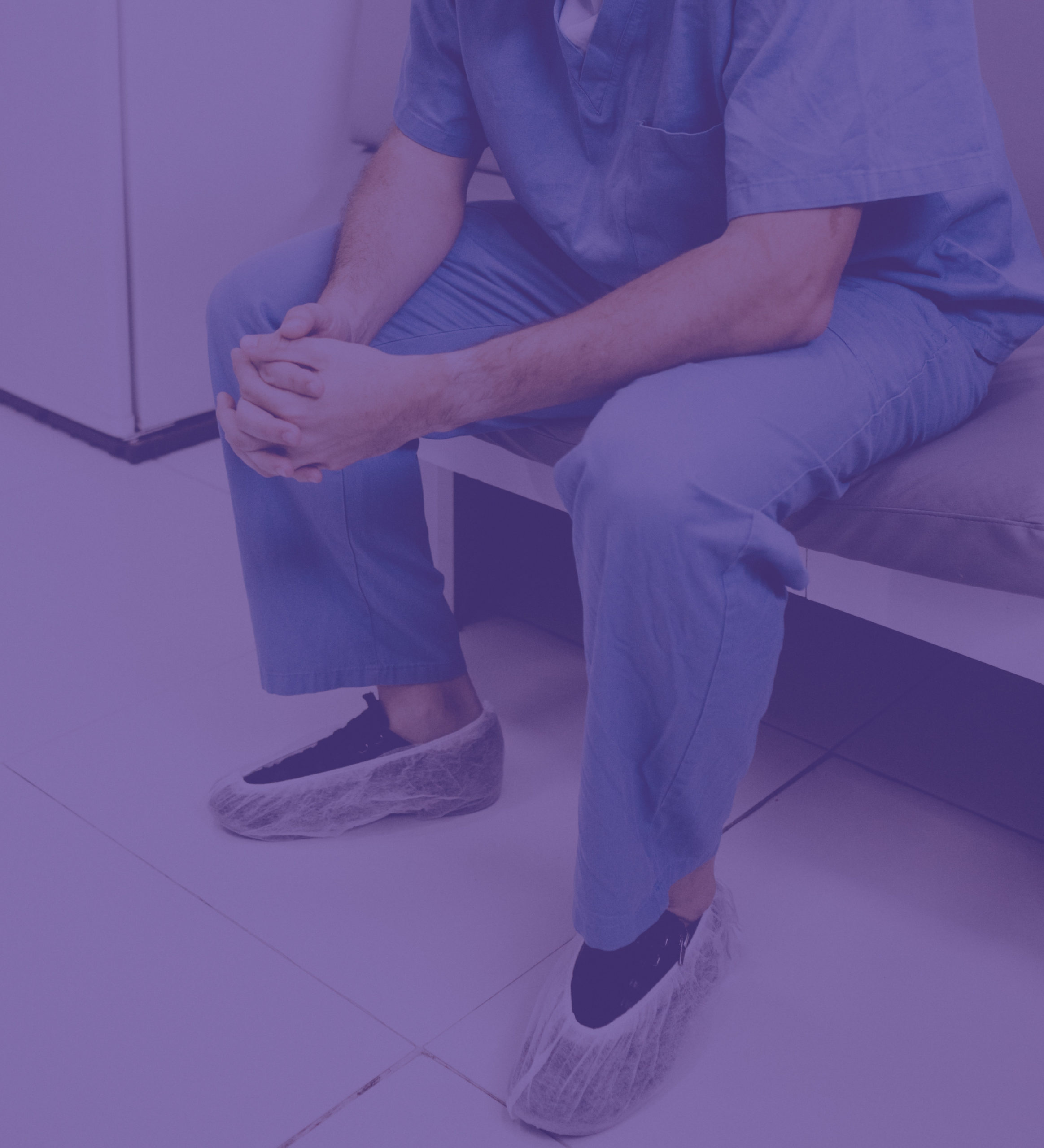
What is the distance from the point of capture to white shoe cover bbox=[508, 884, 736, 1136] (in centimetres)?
87

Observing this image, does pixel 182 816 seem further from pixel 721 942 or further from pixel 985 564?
pixel 985 564

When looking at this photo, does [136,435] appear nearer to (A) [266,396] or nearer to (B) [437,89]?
(B) [437,89]

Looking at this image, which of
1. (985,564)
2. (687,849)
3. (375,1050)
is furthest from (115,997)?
(985,564)

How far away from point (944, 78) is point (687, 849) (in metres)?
0.59

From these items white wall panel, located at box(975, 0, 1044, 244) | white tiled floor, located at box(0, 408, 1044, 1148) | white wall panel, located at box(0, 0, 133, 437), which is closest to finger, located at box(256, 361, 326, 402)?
white tiled floor, located at box(0, 408, 1044, 1148)

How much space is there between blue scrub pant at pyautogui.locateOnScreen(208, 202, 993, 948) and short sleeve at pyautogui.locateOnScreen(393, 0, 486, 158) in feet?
0.78

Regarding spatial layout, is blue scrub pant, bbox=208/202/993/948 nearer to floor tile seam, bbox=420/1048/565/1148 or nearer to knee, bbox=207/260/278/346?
knee, bbox=207/260/278/346

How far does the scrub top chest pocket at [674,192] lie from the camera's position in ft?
3.23

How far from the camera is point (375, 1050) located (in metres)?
0.93

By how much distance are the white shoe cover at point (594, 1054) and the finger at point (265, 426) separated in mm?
448

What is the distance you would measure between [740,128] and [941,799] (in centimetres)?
70

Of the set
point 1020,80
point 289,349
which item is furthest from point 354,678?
point 1020,80

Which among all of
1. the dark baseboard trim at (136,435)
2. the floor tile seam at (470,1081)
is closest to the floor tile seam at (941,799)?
the floor tile seam at (470,1081)

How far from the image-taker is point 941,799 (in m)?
1.24
